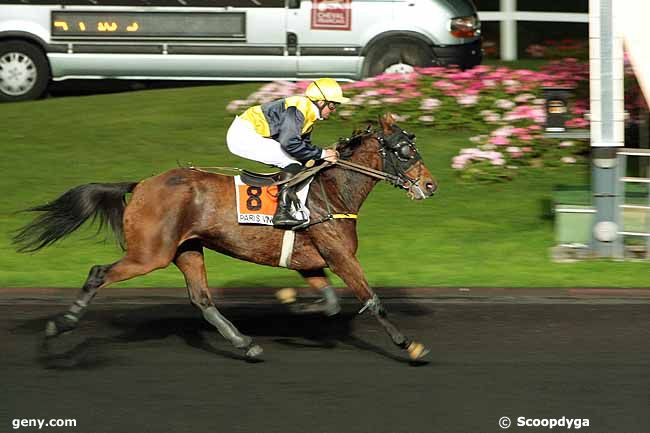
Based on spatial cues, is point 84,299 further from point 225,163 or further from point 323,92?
point 225,163

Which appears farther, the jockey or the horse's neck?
the horse's neck

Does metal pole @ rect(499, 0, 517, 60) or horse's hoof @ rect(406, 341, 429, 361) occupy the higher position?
metal pole @ rect(499, 0, 517, 60)

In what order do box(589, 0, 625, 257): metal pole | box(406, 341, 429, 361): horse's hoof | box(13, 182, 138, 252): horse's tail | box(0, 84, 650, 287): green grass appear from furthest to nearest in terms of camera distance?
box(0, 84, 650, 287): green grass < box(589, 0, 625, 257): metal pole < box(13, 182, 138, 252): horse's tail < box(406, 341, 429, 361): horse's hoof

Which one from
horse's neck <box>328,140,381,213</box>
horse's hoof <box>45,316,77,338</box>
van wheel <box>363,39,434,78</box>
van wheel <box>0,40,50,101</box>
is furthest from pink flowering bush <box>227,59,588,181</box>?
horse's hoof <box>45,316,77,338</box>

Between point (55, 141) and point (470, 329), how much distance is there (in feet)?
25.9

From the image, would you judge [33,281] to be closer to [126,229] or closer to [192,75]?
[126,229]

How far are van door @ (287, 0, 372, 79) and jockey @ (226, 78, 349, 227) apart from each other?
7890mm

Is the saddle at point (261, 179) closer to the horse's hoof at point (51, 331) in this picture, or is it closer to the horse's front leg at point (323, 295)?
the horse's front leg at point (323, 295)

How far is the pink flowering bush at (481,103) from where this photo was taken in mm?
14430

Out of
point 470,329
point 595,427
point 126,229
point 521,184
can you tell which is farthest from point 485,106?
point 595,427

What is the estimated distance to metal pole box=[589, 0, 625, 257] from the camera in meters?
11.0

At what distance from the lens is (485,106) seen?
1528 centimetres

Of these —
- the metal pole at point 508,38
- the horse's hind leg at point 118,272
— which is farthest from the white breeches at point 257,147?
the metal pole at point 508,38

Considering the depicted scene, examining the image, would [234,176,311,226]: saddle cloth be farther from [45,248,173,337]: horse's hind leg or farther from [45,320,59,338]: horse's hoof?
[45,320,59,338]: horse's hoof
